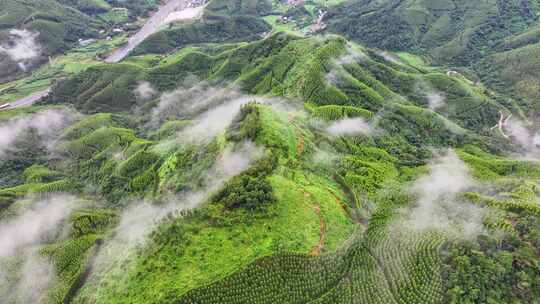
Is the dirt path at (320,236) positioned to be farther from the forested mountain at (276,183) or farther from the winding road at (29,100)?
the winding road at (29,100)

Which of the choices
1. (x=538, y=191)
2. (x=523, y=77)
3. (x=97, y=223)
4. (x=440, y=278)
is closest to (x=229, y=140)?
(x=97, y=223)

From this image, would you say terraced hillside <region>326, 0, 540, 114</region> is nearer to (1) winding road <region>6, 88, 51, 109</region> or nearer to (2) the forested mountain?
(2) the forested mountain

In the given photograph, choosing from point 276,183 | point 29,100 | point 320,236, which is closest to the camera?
point 320,236

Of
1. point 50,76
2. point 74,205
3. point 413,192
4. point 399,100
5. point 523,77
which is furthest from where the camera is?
point 50,76

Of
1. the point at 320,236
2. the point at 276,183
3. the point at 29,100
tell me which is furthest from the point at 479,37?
the point at 29,100

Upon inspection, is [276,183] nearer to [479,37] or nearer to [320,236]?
[320,236]

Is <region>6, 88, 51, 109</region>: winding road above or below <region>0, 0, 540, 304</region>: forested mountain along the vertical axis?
below

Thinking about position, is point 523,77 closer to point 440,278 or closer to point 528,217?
point 528,217

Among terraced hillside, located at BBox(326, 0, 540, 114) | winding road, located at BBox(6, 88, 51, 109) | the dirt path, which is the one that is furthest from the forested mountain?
winding road, located at BBox(6, 88, 51, 109)
